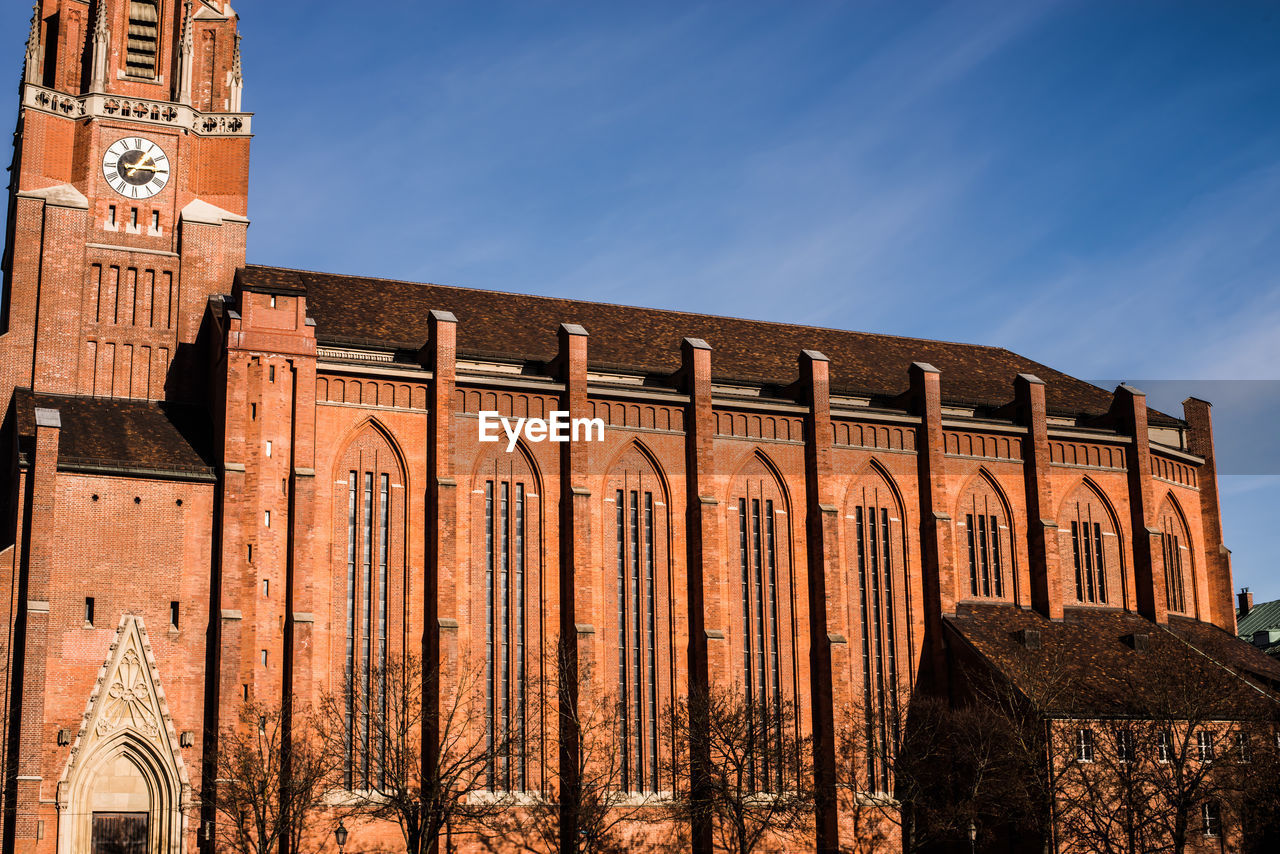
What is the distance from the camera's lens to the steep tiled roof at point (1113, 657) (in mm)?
62281

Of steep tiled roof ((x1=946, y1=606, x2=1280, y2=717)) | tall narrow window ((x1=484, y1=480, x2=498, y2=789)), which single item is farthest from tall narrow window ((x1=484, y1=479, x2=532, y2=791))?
steep tiled roof ((x1=946, y1=606, x2=1280, y2=717))

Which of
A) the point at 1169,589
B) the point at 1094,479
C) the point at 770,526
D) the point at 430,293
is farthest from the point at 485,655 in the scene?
the point at 1169,589

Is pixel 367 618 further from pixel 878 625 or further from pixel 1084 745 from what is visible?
pixel 1084 745

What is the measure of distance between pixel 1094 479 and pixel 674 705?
2610 centimetres

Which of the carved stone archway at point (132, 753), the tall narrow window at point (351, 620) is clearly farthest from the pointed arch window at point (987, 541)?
the carved stone archway at point (132, 753)

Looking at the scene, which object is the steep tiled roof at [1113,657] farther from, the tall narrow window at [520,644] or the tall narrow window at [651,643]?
the tall narrow window at [520,644]

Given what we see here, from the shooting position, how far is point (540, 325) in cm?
7206

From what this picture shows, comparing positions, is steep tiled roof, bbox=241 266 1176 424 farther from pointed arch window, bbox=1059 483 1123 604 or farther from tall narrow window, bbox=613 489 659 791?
tall narrow window, bbox=613 489 659 791

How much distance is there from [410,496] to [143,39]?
27.4 metres

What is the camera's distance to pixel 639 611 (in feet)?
211

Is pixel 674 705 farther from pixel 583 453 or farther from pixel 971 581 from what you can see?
pixel 971 581

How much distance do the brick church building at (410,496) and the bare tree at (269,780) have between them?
983mm

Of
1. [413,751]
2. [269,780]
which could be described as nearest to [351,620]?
[413,751]

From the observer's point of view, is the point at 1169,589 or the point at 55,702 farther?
the point at 1169,589
